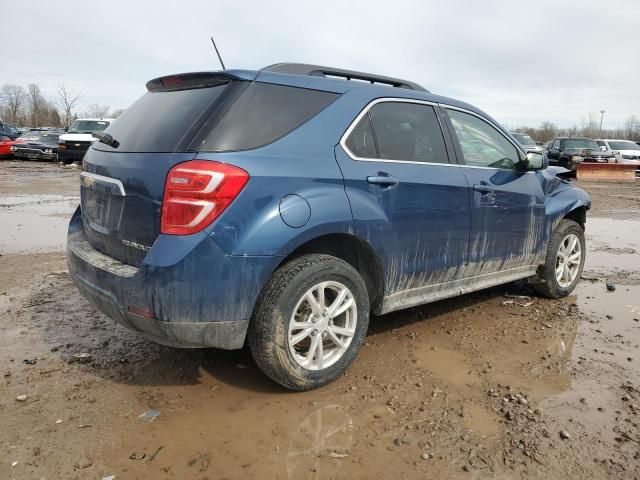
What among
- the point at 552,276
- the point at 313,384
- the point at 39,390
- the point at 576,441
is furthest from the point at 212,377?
the point at 552,276

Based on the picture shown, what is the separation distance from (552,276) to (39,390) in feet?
13.7

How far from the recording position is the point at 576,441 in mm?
2559

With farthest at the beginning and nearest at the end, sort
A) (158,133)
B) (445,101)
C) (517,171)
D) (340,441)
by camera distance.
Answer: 1. (517,171)
2. (445,101)
3. (158,133)
4. (340,441)

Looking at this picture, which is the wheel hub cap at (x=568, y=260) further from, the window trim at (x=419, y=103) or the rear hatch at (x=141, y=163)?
the rear hatch at (x=141, y=163)

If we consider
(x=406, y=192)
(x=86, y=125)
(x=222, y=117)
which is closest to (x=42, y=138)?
(x=86, y=125)

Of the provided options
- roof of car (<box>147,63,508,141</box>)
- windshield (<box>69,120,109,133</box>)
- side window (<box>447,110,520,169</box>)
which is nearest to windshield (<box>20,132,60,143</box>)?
windshield (<box>69,120,109,133</box>)

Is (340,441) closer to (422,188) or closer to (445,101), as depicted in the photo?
(422,188)

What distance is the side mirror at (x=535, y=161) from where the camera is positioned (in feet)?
14.1

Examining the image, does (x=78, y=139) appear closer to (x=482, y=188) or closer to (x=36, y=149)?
(x=36, y=149)

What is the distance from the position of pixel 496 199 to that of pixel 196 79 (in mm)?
2372

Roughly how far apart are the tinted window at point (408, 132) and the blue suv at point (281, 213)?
0.04 ft

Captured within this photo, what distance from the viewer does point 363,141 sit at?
3.21m

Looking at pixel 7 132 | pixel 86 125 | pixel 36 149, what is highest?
pixel 7 132

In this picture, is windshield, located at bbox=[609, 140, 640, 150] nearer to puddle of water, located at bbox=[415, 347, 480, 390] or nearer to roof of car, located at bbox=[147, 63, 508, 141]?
roof of car, located at bbox=[147, 63, 508, 141]
